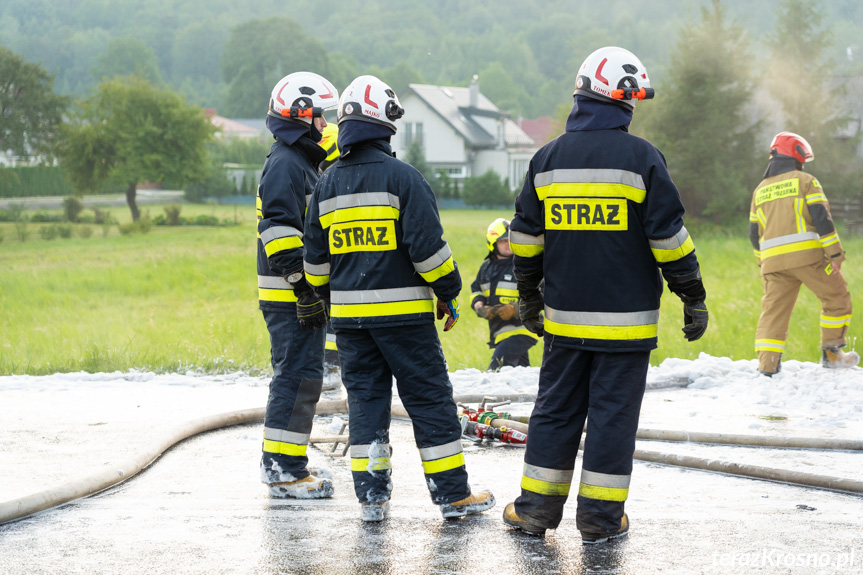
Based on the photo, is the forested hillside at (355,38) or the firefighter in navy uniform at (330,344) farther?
the forested hillside at (355,38)

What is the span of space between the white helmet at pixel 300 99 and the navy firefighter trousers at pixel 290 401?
3.60 ft

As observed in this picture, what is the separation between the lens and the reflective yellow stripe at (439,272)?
410cm

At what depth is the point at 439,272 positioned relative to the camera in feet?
13.5

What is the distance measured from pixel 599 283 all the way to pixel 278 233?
5.60ft

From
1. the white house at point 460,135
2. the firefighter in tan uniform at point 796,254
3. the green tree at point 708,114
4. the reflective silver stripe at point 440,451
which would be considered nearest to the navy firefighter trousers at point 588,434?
the reflective silver stripe at point 440,451

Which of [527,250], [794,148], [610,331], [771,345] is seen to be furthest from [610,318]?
[794,148]

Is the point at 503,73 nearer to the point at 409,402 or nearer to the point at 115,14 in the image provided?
the point at 115,14

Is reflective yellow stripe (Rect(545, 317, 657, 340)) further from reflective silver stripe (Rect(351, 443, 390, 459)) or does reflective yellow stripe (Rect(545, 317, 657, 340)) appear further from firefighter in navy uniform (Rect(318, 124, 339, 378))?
firefighter in navy uniform (Rect(318, 124, 339, 378))

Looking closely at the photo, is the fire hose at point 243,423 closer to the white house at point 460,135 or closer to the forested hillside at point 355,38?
the forested hillside at point 355,38

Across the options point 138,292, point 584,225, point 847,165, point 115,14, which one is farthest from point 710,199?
point 115,14

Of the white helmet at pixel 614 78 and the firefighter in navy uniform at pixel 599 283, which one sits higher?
the white helmet at pixel 614 78

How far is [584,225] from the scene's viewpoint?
12.7ft

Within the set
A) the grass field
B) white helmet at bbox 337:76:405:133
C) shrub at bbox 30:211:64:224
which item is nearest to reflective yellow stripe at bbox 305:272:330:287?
white helmet at bbox 337:76:405:133

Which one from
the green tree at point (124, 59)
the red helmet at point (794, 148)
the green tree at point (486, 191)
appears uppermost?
the green tree at point (124, 59)
